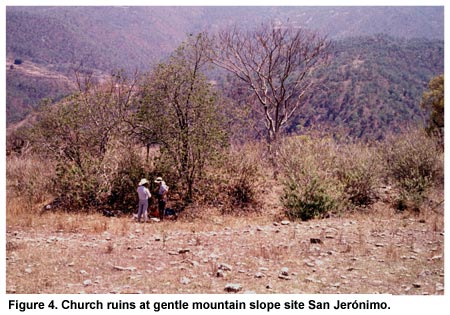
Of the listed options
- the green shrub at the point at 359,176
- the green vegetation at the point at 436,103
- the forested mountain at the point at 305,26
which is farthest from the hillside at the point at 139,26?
the green shrub at the point at 359,176

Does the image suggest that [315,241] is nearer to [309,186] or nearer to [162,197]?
[309,186]

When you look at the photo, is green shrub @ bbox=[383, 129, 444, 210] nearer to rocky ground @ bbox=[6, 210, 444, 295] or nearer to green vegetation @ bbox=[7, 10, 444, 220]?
green vegetation @ bbox=[7, 10, 444, 220]

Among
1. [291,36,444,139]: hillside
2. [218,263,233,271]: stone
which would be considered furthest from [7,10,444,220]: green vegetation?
[291,36,444,139]: hillside

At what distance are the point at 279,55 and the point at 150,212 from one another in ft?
40.6

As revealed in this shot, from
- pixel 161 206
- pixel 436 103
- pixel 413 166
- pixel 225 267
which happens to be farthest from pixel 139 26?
pixel 225 267

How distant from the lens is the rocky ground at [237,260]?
233 inches

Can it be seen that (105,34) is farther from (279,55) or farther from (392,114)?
(279,55)

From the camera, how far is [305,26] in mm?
39406

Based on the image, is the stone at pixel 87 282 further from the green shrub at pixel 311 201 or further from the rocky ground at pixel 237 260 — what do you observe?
the green shrub at pixel 311 201

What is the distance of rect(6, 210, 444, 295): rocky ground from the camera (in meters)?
5.93

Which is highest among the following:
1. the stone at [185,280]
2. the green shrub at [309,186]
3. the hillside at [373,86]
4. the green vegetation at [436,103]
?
the hillside at [373,86]

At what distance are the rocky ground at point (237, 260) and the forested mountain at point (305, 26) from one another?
6.32 m

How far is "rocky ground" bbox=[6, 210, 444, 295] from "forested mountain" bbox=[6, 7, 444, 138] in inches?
249

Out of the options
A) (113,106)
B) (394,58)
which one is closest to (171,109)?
(113,106)
